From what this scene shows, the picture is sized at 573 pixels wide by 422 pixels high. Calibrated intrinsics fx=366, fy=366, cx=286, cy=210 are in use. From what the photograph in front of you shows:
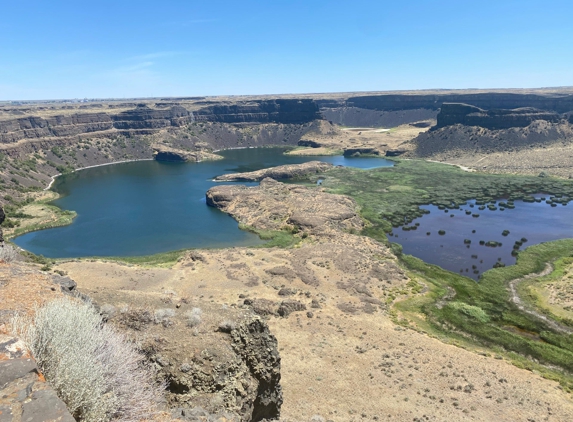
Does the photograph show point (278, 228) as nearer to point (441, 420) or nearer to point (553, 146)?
point (441, 420)

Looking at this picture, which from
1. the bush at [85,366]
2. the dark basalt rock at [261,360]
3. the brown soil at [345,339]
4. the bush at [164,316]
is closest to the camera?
the bush at [85,366]

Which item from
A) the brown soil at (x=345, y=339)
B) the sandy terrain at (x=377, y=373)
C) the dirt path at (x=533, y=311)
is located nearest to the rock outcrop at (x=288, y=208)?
the brown soil at (x=345, y=339)

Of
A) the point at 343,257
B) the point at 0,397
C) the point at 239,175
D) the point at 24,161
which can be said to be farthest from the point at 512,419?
the point at 24,161

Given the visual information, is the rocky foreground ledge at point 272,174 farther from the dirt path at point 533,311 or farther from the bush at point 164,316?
the bush at point 164,316

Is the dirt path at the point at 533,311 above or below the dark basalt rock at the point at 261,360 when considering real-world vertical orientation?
below

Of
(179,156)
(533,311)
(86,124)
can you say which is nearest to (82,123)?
(86,124)

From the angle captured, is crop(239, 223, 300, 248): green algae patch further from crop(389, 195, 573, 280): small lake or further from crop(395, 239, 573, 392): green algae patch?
crop(395, 239, 573, 392): green algae patch

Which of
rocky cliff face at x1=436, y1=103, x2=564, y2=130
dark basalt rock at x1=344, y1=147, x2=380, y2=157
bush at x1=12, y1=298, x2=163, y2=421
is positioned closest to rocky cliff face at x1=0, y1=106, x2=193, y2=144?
dark basalt rock at x1=344, y1=147, x2=380, y2=157
